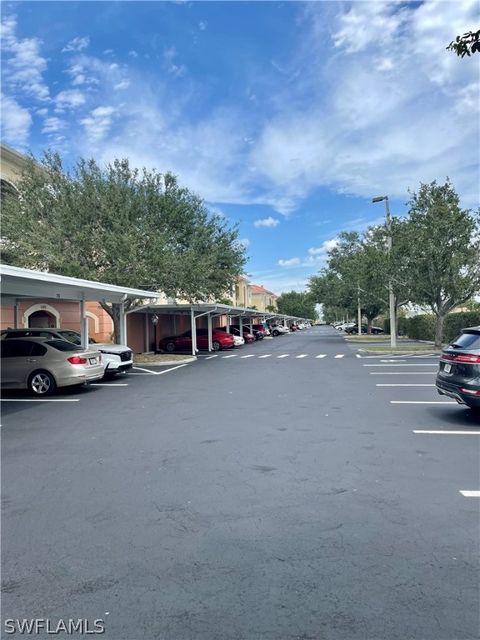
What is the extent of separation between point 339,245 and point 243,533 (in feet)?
165

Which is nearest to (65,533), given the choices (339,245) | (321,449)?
(321,449)

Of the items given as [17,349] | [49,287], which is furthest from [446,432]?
[49,287]

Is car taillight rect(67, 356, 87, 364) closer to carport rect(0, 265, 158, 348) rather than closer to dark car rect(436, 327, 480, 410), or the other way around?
carport rect(0, 265, 158, 348)

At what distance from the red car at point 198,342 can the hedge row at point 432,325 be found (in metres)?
13.1

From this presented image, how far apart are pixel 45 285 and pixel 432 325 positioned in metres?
26.0

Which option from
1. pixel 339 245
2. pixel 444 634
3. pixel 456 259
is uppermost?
pixel 339 245

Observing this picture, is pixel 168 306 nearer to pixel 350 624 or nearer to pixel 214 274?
pixel 214 274

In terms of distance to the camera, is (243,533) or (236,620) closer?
(236,620)

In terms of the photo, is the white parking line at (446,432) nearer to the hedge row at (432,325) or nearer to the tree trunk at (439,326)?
the tree trunk at (439,326)

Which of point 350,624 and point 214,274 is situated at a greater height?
point 214,274

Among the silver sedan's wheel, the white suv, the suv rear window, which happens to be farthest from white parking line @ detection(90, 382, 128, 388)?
the suv rear window

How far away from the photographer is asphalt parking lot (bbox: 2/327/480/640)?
2.82m

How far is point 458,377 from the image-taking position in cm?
774

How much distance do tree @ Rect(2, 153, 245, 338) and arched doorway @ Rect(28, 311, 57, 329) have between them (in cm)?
291
